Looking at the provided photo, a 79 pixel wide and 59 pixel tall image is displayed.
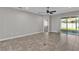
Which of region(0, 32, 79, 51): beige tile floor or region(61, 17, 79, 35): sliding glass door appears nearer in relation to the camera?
region(0, 32, 79, 51): beige tile floor

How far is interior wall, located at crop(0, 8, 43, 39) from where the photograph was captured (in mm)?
6829

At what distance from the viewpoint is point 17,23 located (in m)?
8.10

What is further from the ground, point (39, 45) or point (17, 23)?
point (17, 23)

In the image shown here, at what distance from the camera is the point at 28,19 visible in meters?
9.33

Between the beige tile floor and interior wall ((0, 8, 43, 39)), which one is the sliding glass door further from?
interior wall ((0, 8, 43, 39))

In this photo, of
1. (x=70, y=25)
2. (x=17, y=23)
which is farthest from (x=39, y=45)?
(x=70, y=25)

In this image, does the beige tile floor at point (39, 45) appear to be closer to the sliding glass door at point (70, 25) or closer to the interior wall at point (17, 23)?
the sliding glass door at point (70, 25)

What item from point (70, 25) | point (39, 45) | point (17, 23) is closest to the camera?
point (39, 45)

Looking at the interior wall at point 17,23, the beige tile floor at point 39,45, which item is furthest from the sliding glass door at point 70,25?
the interior wall at point 17,23

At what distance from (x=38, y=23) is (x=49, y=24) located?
4.49 feet

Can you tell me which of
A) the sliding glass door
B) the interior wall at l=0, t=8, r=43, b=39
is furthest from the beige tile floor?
the interior wall at l=0, t=8, r=43, b=39

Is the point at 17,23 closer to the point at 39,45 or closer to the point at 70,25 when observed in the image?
the point at 39,45
